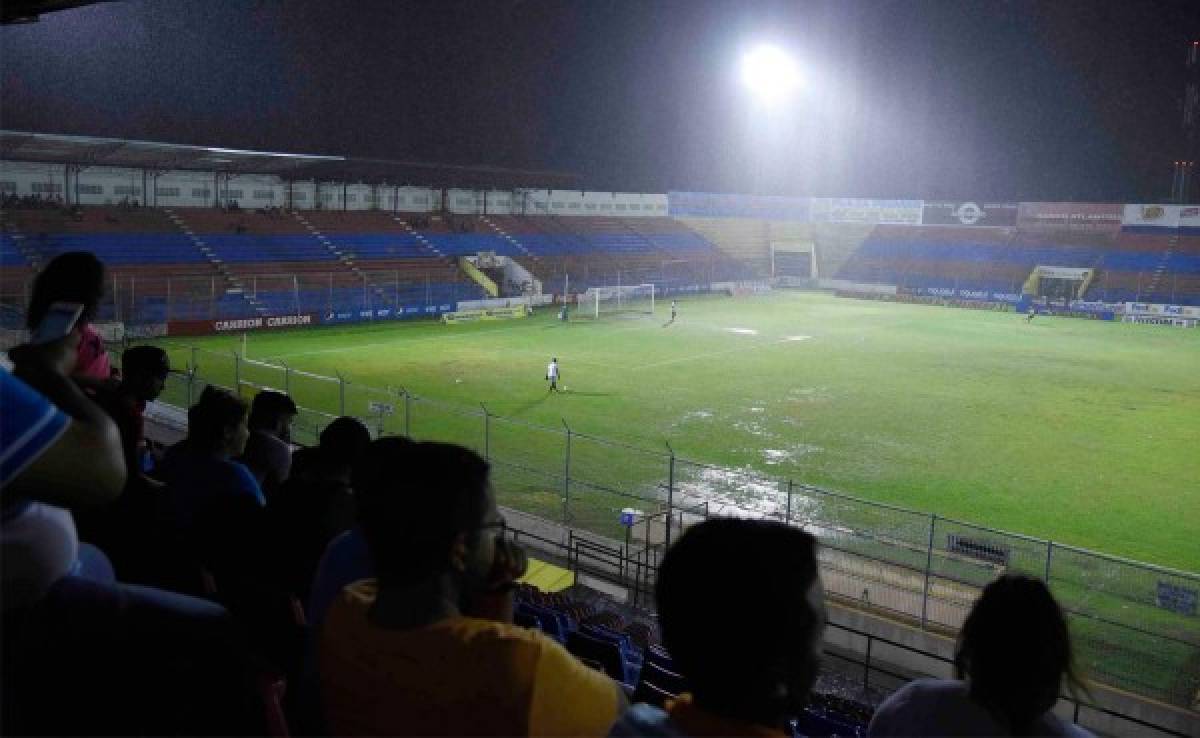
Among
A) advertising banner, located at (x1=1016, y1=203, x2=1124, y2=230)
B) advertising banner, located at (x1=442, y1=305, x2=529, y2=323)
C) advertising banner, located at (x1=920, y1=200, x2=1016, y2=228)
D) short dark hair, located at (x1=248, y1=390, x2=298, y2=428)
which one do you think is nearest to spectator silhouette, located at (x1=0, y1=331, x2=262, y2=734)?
short dark hair, located at (x1=248, y1=390, x2=298, y2=428)

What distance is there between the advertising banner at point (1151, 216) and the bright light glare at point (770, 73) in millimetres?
26313

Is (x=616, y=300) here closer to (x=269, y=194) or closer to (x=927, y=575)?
(x=269, y=194)

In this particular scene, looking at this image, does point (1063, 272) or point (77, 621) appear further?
point (1063, 272)

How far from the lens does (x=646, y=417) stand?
26625 mm

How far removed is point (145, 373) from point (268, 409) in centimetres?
92

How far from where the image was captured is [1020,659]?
2.74 metres

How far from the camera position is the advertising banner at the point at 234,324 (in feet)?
137

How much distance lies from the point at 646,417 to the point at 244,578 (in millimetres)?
22812

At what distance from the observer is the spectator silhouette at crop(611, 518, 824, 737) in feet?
6.91

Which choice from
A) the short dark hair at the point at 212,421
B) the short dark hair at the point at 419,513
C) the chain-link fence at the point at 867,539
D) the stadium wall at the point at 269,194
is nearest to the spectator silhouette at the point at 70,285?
the short dark hair at the point at 212,421

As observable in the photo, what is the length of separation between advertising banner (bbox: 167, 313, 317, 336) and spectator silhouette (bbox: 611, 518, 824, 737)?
142ft

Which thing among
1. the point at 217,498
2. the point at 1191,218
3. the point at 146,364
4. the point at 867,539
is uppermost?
the point at 1191,218

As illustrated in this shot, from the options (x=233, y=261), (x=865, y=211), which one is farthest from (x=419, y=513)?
(x=865, y=211)

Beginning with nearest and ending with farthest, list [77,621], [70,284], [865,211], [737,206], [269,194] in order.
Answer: [77,621]
[70,284]
[269,194]
[865,211]
[737,206]
